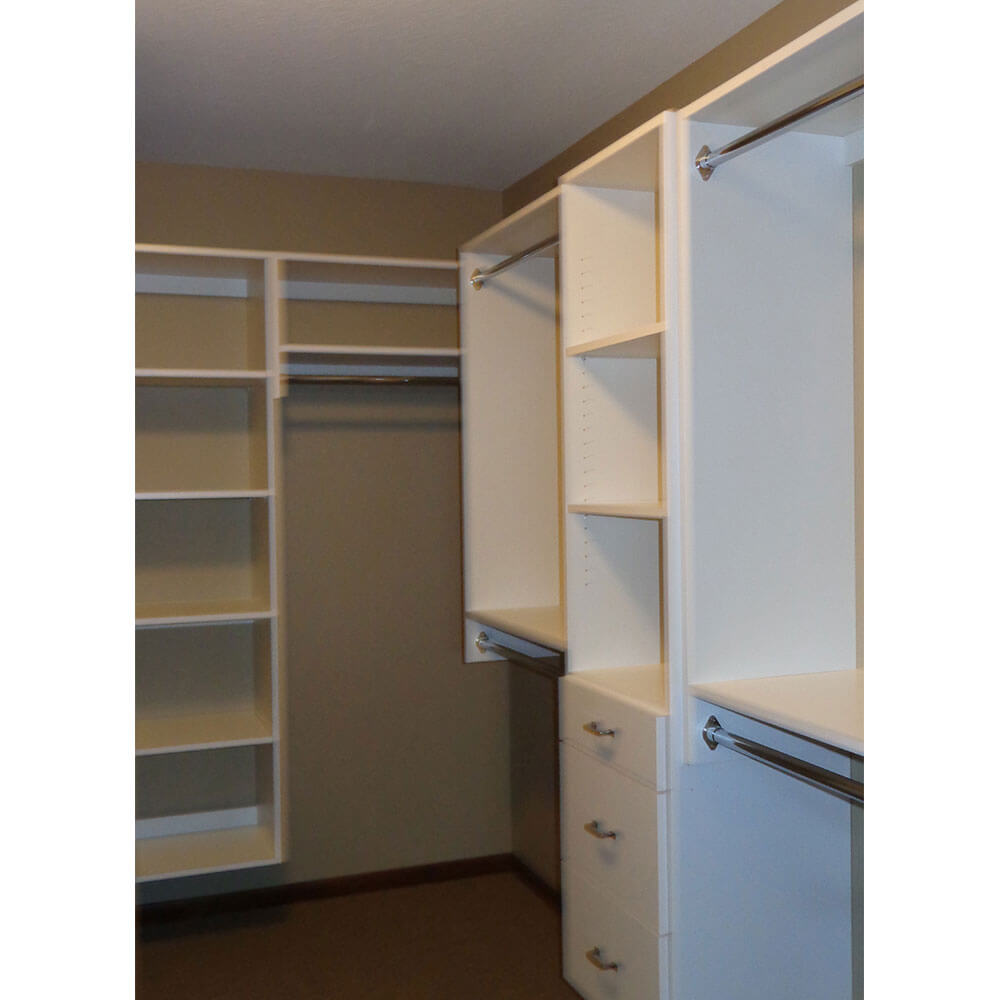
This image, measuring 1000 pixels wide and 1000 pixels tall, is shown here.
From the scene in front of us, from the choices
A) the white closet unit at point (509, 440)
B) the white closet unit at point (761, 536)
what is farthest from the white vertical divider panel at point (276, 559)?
the white closet unit at point (761, 536)

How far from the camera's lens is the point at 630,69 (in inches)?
98.2

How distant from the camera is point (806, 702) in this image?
173 centimetres

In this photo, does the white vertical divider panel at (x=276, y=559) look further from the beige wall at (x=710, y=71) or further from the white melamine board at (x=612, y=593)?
the white melamine board at (x=612, y=593)

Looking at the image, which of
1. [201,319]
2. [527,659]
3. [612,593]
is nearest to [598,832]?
[612,593]

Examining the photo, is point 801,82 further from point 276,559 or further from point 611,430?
point 276,559

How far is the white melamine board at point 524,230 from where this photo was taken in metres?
2.50

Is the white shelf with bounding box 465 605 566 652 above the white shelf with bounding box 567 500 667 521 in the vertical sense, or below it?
below

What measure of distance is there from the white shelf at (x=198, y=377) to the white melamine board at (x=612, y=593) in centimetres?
121

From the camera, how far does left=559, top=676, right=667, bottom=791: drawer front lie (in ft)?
6.27

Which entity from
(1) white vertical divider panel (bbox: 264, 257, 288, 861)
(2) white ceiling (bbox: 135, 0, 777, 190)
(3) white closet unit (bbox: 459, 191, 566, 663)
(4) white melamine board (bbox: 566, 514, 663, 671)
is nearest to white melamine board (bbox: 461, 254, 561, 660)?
(3) white closet unit (bbox: 459, 191, 566, 663)

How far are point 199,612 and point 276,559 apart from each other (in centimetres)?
27

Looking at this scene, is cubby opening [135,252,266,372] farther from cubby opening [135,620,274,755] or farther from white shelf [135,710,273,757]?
white shelf [135,710,273,757]

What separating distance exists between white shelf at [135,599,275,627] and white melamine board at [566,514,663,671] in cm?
108
